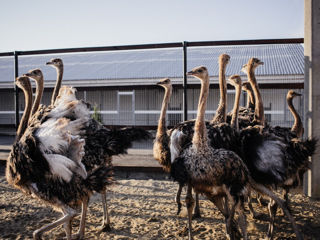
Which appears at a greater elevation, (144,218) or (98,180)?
(98,180)

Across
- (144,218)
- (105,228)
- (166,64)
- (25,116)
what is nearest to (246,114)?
(144,218)

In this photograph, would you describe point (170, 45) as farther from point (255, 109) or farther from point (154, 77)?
point (154, 77)

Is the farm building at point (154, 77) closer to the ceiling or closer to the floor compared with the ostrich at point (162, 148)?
closer to the ceiling

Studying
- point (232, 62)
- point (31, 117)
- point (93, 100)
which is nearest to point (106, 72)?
point (93, 100)

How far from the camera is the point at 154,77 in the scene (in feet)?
35.6

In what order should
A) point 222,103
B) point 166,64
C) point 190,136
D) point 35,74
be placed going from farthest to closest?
1. point 166,64
2. point 35,74
3. point 222,103
4. point 190,136

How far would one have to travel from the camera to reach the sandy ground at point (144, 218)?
11.3 ft

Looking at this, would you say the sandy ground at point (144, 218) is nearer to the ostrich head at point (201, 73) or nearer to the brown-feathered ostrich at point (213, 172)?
the brown-feathered ostrich at point (213, 172)

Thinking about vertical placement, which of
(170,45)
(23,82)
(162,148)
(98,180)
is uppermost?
(170,45)

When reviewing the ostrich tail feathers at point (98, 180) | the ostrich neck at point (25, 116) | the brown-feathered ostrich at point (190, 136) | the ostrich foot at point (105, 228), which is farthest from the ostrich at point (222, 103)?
the ostrich neck at point (25, 116)

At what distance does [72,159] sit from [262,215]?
235 cm

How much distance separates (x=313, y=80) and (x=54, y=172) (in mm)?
3441

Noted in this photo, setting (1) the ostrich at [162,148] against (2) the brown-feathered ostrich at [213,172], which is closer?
(2) the brown-feathered ostrich at [213,172]

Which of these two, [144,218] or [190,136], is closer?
[190,136]
